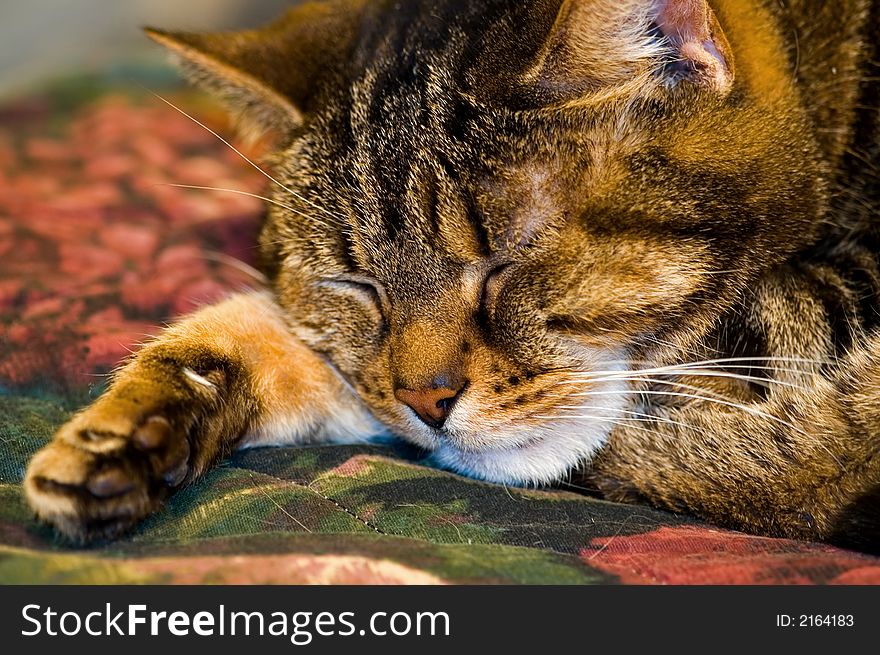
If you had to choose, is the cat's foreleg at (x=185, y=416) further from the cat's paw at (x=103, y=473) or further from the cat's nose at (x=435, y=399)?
the cat's nose at (x=435, y=399)

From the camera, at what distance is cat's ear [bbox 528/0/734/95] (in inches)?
36.7

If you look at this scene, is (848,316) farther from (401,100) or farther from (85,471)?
(85,471)

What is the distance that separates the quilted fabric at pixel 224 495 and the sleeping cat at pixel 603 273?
7 cm

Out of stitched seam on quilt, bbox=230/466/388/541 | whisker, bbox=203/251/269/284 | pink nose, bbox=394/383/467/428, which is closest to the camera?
stitched seam on quilt, bbox=230/466/388/541

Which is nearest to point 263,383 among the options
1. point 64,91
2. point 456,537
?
point 456,537

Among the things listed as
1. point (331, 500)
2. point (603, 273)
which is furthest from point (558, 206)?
point (331, 500)

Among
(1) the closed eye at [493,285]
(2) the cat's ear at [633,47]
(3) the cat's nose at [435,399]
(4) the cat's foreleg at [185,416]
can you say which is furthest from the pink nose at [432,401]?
(2) the cat's ear at [633,47]

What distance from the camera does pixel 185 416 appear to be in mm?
983

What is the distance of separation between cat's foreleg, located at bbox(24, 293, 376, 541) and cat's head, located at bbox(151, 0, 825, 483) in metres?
0.15

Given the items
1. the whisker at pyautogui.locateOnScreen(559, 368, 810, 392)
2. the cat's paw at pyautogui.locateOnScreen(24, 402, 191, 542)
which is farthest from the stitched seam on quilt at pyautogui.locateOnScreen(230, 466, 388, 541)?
the whisker at pyautogui.locateOnScreen(559, 368, 810, 392)

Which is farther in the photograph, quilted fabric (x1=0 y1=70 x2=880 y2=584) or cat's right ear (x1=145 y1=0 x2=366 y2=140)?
cat's right ear (x1=145 y1=0 x2=366 y2=140)

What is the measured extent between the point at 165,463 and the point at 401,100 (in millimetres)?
530

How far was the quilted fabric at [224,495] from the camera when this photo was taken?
797 millimetres

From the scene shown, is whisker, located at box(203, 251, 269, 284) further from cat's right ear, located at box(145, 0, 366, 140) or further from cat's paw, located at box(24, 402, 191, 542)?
cat's paw, located at box(24, 402, 191, 542)
